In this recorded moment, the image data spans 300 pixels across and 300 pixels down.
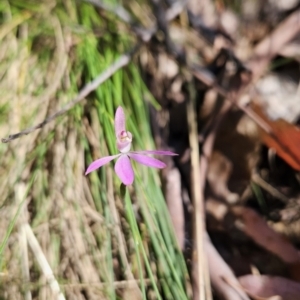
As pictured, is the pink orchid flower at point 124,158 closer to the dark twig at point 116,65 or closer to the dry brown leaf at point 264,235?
the dark twig at point 116,65

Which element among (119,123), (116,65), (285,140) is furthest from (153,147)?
(119,123)

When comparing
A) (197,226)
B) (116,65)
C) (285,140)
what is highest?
(116,65)

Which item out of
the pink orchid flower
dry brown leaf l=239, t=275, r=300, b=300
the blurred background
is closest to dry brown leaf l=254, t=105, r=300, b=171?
the blurred background

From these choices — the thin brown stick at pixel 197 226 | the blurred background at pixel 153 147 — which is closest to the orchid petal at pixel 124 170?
the blurred background at pixel 153 147

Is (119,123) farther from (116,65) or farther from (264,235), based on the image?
(264,235)

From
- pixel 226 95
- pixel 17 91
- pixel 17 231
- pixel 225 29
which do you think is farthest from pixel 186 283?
pixel 225 29

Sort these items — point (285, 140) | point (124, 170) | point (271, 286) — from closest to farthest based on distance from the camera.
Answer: point (124, 170), point (271, 286), point (285, 140)

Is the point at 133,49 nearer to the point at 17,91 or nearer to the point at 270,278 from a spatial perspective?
the point at 17,91
